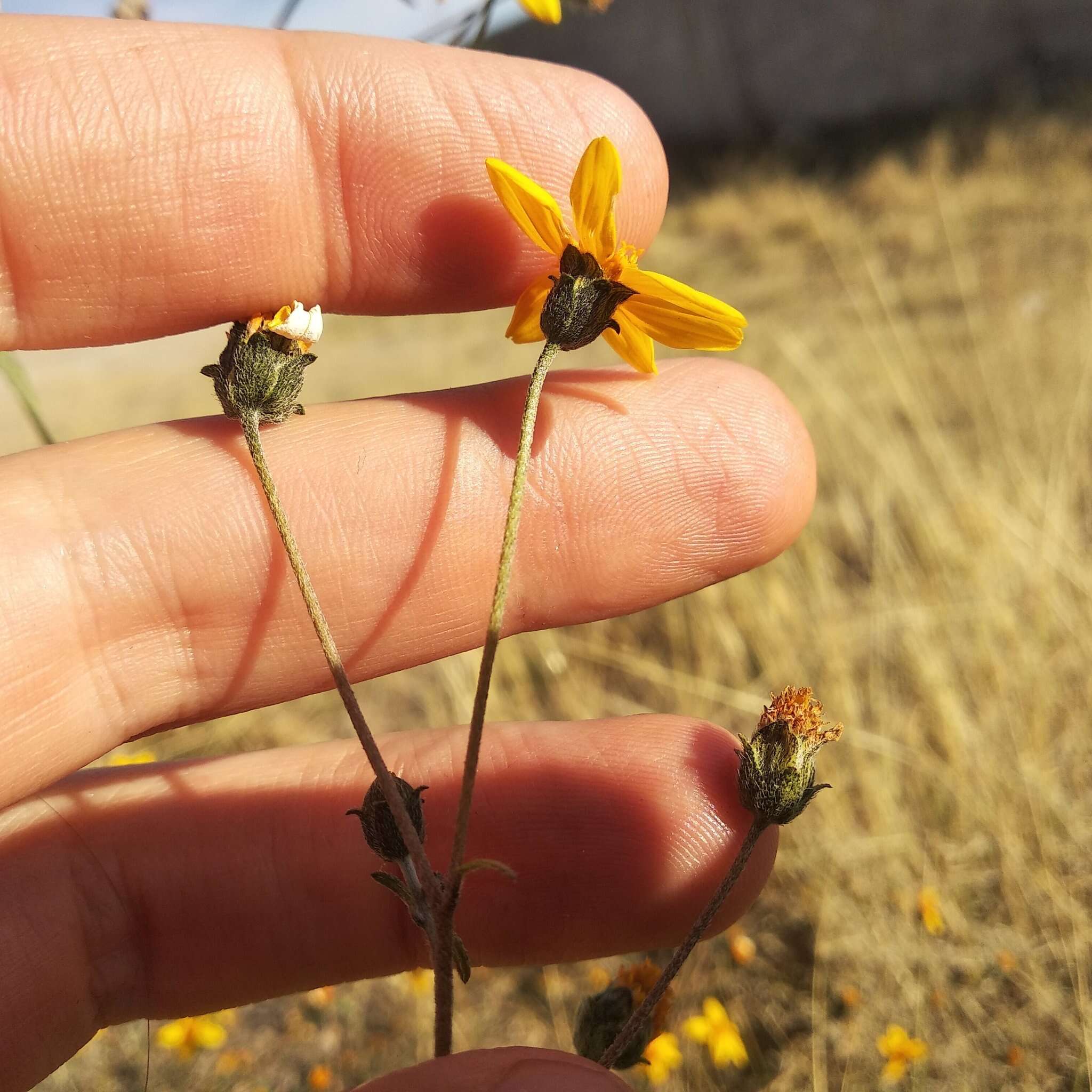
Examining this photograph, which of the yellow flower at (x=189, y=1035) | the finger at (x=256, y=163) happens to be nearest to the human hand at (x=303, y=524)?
the finger at (x=256, y=163)

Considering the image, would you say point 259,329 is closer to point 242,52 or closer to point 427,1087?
point 242,52

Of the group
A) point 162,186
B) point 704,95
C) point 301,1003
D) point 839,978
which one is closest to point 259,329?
point 162,186

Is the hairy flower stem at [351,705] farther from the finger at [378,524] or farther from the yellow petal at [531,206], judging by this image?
the yellow petal at [531,206]

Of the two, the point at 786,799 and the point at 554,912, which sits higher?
the point at 786,799

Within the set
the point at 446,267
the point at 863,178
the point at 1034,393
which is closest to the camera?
the point at 446,267

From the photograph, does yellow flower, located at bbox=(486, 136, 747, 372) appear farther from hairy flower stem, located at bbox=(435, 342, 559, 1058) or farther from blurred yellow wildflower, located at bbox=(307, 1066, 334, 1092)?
blurred yellow wildflower, located at bbox=(307, 1066, 334, 1092)

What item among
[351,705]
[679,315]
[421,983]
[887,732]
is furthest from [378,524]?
[887,732]
